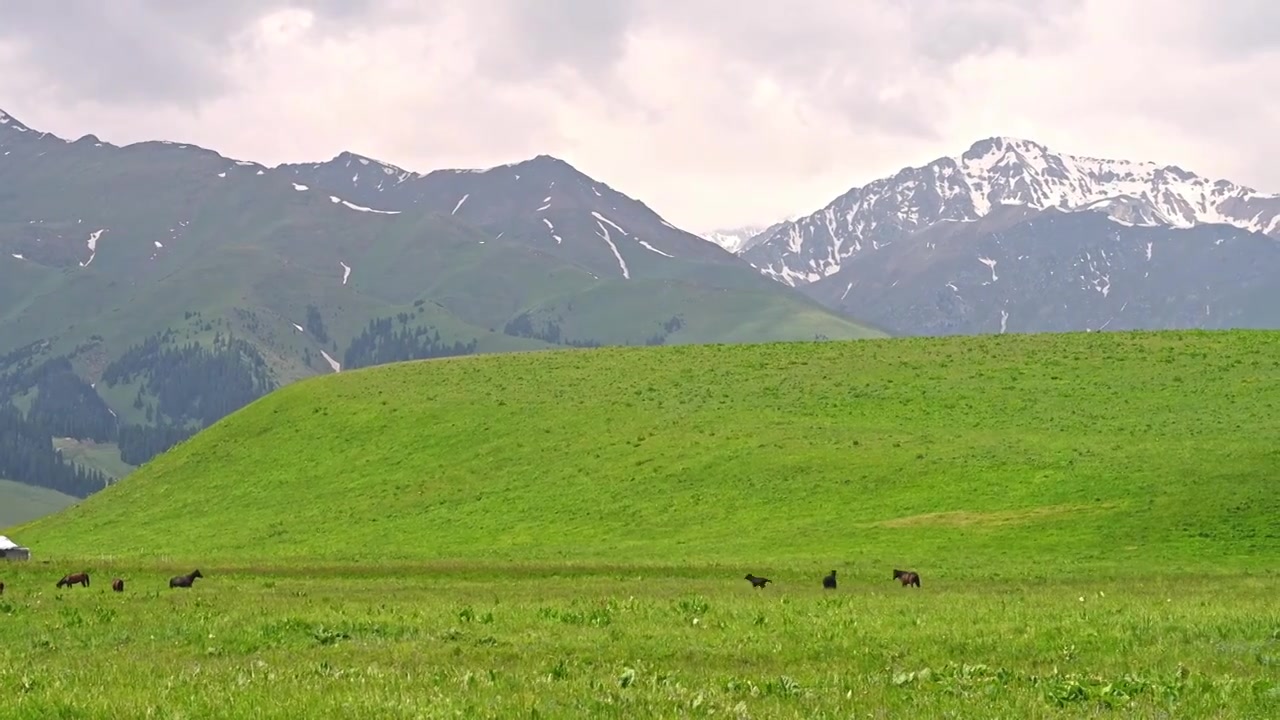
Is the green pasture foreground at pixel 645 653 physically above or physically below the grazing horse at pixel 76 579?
above

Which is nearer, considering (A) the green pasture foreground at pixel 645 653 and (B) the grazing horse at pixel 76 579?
(A) the green pasture foreground at pixel 645 653

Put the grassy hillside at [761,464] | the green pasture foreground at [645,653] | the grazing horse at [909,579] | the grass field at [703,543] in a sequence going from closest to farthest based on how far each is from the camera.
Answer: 1. the green pasture foreground at [645,653]
2. the grass field at [703,543]
3. the grazing horse at [909,579]
4. the grassy hillside at [761,464]

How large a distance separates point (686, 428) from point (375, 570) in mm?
→ 43524

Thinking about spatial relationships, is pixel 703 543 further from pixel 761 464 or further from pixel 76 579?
pixel 76 579

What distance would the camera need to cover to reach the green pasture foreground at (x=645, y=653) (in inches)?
624

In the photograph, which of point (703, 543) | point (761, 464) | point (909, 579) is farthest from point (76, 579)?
point (761, 464)

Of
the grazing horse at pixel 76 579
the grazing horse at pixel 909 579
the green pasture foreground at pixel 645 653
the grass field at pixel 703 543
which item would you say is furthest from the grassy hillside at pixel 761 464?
the green pasture foreground at pixel 645 653

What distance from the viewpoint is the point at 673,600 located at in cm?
3416

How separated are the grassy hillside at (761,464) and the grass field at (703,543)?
353mm

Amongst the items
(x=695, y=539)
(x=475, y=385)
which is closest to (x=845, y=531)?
(x=695, y=539)

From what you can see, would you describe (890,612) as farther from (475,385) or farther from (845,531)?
(475,385)

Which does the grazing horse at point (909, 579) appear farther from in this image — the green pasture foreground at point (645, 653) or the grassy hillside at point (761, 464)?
the grassy hillside at point (761, 464)

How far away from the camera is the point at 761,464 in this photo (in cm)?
8400

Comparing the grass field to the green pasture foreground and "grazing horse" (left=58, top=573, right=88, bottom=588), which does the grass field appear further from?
"grazing horse" (left=58, top=573, right=88, bottom=588)
